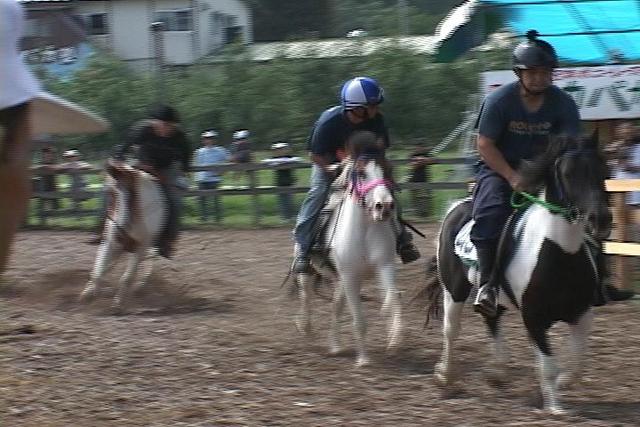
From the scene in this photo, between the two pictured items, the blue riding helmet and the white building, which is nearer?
the blue riding helmet

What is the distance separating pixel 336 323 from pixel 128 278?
10.2 feet

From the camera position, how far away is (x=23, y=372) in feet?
23.0

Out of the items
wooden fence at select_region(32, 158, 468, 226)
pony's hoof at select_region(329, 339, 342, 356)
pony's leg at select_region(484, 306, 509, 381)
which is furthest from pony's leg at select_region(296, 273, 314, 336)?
wooden fence at select_region(32, 158, 468, 226)

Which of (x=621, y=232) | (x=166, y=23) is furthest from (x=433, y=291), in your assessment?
(x=166, y=23)

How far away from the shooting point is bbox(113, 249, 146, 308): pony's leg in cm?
1017

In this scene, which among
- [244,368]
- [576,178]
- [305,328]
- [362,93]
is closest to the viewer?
[576,178]

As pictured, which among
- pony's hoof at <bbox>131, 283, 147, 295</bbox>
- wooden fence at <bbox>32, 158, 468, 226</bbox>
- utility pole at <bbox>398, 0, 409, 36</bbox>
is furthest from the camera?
utility pole at <bbox>398, 0, 409, 36</bbox>

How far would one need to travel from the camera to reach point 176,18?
3441 centimetres

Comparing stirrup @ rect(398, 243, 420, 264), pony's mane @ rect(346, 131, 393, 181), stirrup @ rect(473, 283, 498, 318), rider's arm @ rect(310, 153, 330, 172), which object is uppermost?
pony's mane @ rect(346, 131, 393, 181)

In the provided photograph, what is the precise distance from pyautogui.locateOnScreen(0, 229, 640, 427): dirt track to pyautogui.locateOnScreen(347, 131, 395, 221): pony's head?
1090 millimetres

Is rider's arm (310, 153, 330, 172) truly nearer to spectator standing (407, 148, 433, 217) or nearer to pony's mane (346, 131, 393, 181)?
pony's mane (346, 131, 393, 181)

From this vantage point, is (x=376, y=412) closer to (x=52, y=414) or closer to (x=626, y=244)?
(x=52, y=414)

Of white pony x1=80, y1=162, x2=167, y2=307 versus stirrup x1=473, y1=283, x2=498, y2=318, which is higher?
stirrup x1=473, y1=283, x2=498, y2=318

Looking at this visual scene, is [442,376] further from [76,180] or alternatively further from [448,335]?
[76,180]
